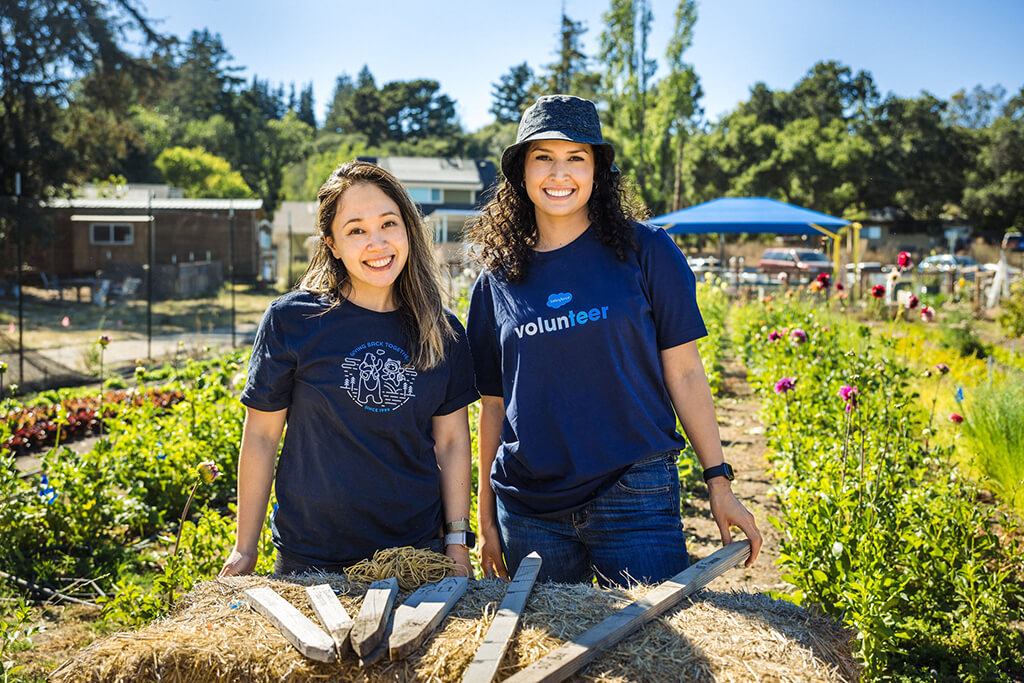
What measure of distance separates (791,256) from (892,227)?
2289cm

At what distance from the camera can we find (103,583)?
393 cm

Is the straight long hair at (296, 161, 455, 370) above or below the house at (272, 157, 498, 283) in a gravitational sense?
below

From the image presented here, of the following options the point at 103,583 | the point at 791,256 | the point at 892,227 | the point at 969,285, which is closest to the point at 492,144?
the point at 892,227

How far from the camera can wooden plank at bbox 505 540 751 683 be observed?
153cm

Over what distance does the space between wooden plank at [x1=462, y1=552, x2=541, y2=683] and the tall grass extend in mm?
3078

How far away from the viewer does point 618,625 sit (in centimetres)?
169

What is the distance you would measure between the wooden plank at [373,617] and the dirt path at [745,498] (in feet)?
3.06

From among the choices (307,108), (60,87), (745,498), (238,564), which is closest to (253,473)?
(238,564)

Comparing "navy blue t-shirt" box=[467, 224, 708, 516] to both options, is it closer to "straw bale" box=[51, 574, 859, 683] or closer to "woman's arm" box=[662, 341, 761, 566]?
"woman's arm" box=[662, 341, 761, 566]

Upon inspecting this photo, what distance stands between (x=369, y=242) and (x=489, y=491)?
864 mm

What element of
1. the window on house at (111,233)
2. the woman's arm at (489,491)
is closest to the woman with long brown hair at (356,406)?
the woman's arm at (489,491)

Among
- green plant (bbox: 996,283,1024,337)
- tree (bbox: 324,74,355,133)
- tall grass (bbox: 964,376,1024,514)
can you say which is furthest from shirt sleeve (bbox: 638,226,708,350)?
tree (bbox: 324,74,355,133)

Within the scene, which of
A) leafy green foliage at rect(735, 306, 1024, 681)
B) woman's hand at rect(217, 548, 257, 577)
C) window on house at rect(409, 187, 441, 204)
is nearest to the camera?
woman's hand at rect(217, 548, 257, 577)

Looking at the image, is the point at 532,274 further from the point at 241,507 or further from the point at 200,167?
the point at 200,167
